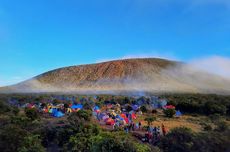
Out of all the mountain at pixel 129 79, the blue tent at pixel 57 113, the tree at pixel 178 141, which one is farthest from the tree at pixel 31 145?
the mountain at pixel 129 79

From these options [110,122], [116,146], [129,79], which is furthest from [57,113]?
[129,79]

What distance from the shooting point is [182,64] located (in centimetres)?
12475

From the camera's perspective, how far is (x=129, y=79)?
4099 inches

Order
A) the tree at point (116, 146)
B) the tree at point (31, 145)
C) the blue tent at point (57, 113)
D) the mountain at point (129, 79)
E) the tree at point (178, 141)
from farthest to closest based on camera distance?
the mountain at point (129, 79)
the blue tent at point (57, 113)
the tree at point (178, 141)
the tree at point (31, 145)
the tree at point (116, 146)

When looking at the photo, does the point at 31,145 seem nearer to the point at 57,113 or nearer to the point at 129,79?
the point at 57,113

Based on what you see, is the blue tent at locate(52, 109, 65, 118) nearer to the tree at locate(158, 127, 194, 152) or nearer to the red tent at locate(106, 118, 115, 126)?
the red tent at locate(106, 118, 115, 126)

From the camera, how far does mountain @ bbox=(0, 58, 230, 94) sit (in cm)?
9719

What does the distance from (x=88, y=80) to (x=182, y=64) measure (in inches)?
1523

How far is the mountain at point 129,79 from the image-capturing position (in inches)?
3826

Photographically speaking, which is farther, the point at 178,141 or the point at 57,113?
the point at 57,113

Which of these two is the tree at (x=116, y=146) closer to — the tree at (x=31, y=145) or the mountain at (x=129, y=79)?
the tree at (x=31, y=145)

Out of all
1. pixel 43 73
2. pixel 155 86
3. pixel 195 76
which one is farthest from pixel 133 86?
pixel 43 73

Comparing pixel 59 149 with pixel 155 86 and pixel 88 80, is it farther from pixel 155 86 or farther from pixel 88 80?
pixel 88 80

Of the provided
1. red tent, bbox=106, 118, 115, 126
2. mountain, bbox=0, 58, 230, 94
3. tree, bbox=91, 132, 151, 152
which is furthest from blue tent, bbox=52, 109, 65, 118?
mountain, bbox=0, 58, 230, 94
